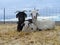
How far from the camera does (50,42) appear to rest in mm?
9398

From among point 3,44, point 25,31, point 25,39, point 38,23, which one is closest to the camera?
point 3,44

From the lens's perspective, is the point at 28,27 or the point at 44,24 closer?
the point at 28,27

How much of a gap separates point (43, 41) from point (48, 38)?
586 mm

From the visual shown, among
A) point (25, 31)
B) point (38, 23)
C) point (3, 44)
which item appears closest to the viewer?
point (3, 44)

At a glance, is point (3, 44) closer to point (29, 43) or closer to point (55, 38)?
point (29, 43)

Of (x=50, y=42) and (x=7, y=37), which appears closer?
(x=50, y=42)

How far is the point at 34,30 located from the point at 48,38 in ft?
7.73

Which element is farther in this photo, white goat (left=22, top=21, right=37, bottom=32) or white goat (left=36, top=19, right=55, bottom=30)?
white goat (left=36, top=19, right=55, bottom=30)

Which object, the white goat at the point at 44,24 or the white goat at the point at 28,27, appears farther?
the white goat at the point at 44,24

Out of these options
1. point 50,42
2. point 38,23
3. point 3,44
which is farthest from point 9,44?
point 38,23

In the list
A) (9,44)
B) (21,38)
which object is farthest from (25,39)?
(9,44)

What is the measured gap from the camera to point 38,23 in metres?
12.9

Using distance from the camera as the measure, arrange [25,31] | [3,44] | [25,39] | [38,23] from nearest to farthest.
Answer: [3,44] < [25,39] < [25,31] < [38,23]

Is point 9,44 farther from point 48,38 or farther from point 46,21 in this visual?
point 46,21
